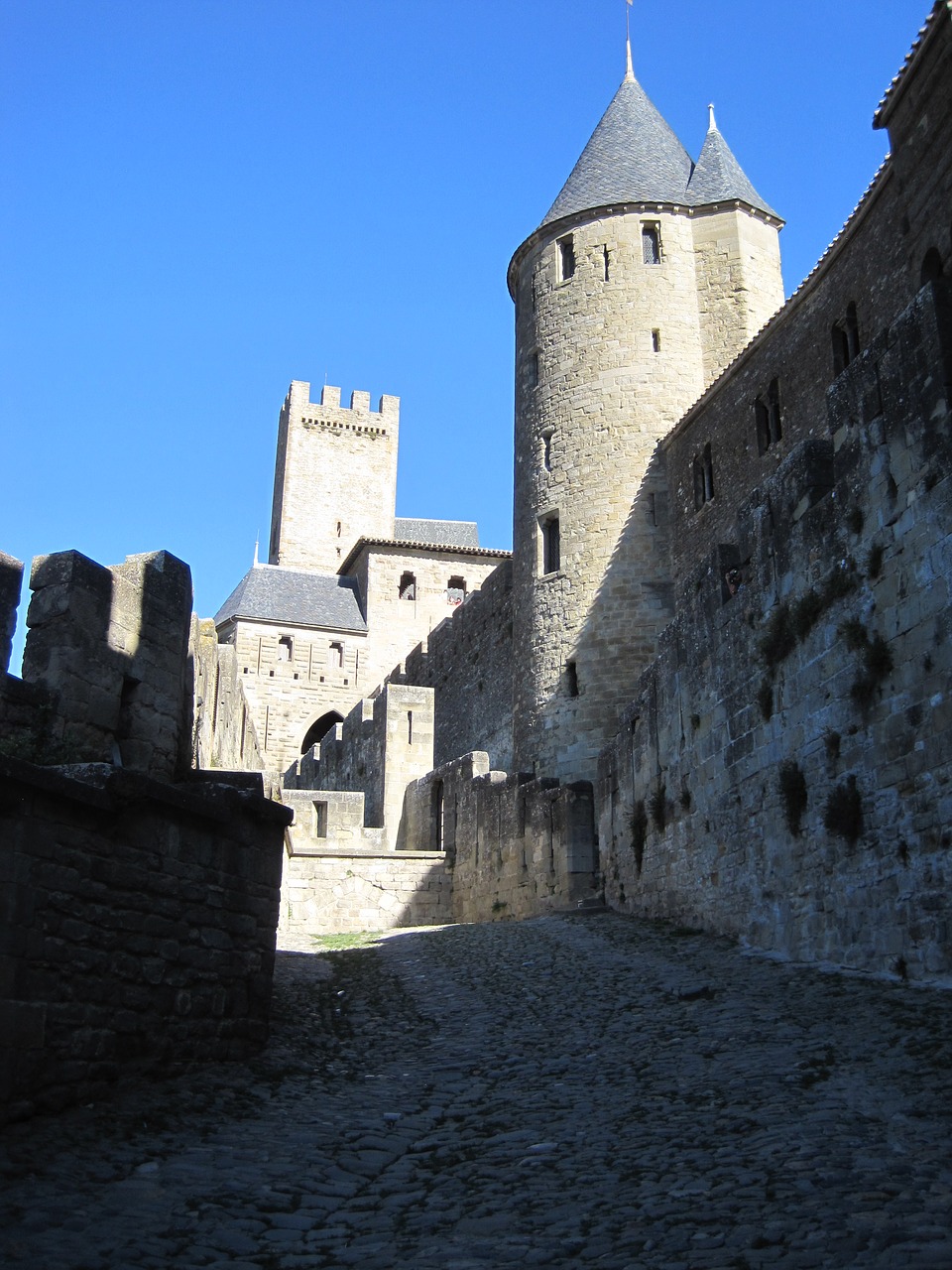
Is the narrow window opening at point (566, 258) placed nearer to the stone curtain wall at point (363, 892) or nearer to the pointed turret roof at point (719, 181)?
the pointed turret roof at point (719, 181)

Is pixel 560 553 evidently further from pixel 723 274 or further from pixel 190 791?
pixel 190 791

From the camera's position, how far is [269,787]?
1311 centimetres

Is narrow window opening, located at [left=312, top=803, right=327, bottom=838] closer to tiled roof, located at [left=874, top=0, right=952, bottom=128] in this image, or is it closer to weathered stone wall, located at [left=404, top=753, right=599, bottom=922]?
weathered stone wall, located at [left=404, top=753, right=599, bottom=922]

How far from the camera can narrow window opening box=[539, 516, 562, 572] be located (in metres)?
21.8

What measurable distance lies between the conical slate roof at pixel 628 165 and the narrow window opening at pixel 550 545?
561 cm

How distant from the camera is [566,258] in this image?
22.9m

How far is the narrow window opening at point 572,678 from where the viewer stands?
67.6ft

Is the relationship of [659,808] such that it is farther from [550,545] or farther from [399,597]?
[399,597]

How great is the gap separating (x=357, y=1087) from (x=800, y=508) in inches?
220

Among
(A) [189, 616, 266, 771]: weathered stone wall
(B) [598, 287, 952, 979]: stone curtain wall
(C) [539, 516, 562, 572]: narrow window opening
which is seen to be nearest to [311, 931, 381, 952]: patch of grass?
(A) [189, 616, 266, 771]: weathered stone wall

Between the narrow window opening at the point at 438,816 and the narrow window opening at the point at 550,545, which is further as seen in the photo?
the narrow window opening at the point at 550,545

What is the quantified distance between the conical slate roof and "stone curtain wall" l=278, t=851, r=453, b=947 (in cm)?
1176

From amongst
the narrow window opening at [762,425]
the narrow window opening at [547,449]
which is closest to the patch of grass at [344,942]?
the narrow window opening at [762,425]

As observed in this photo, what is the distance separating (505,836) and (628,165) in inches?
501
